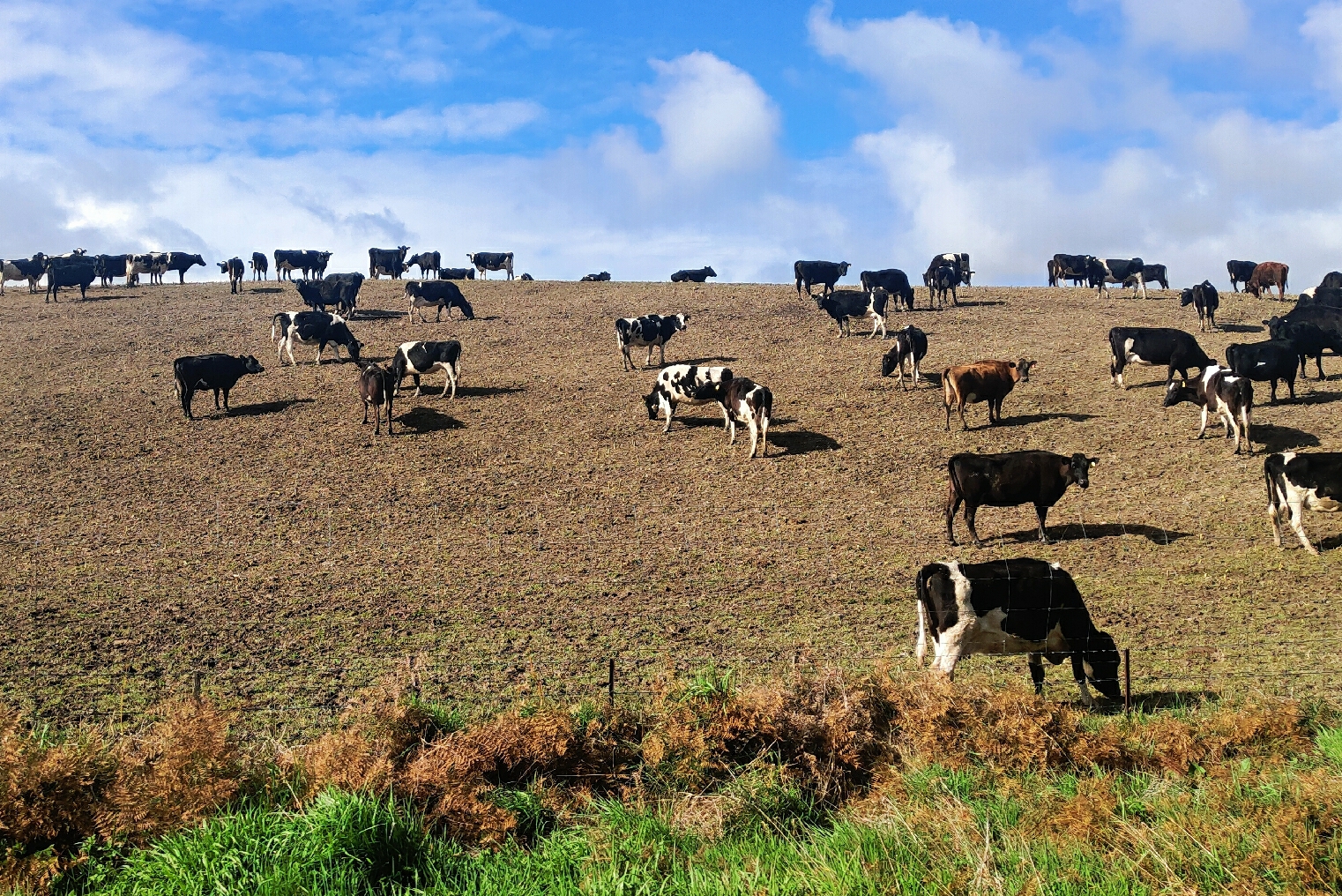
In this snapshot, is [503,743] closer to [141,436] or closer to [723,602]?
[723,602]

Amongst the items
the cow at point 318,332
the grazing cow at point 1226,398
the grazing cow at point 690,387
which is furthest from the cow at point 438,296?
the grazing cow at point 1226,398

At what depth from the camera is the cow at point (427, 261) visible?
58.3 m

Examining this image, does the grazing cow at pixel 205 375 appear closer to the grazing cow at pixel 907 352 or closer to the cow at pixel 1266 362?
the grazing cow at pixel 907 352

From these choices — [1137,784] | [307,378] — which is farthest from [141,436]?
[1137,784]

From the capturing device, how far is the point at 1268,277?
43219mm

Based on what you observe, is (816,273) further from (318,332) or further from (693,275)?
(318,332)

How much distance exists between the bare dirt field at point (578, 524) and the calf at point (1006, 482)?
72 centimetres

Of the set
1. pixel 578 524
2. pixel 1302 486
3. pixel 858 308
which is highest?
pixel 858 308

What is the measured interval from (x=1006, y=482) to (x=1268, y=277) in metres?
33.5

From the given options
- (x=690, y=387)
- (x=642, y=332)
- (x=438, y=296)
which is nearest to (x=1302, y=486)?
(x=690, y=387)

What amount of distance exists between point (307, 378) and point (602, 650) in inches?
857

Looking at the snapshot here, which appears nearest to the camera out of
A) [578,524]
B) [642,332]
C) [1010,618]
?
[1010,618]

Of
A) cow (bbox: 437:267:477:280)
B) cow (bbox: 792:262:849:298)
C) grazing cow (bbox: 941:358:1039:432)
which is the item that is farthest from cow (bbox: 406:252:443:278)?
grazing cow (bbox: 941:358:1039:432)

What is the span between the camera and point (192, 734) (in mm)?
7473
